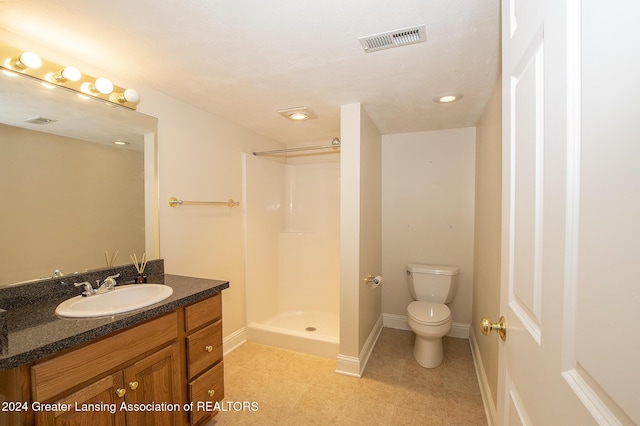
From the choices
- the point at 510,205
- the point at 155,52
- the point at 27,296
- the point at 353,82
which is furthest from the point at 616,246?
the point at 27,296

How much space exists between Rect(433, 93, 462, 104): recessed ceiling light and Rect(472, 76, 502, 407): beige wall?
0.76ft

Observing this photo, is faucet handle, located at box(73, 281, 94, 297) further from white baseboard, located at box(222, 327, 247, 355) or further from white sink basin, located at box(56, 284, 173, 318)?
white baseboard, located at box(222, 327, 247, 355)

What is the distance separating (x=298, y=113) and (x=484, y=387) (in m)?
2.52

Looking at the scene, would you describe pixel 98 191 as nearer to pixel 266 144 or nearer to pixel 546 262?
pixel 266 144

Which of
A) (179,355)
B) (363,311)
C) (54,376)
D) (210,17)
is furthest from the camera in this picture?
(363,311)

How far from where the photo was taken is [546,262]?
1.89 feet

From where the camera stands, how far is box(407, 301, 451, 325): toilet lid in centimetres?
228

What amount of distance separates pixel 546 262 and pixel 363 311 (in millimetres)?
1968

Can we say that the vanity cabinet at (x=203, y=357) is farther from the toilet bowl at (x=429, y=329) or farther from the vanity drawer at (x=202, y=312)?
the toilet bowl at (x=429, y=329)

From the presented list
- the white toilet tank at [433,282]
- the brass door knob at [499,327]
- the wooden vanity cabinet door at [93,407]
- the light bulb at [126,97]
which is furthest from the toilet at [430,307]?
the light bulb at [126,97]

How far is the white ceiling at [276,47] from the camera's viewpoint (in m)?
1.18

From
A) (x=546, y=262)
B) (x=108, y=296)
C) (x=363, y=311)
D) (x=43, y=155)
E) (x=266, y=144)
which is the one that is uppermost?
(x=266, y=144)

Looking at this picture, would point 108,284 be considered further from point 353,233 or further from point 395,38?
point 395,38

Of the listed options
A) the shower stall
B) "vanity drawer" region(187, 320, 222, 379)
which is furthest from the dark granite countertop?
the shower stall
